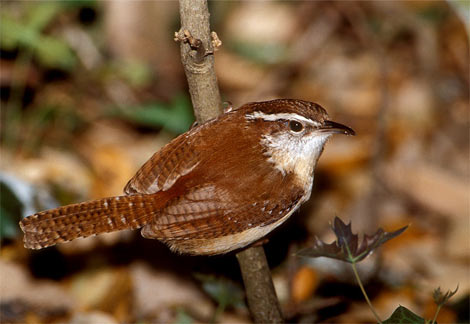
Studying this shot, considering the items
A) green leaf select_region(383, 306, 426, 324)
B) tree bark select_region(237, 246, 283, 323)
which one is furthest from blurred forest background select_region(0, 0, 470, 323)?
green leaf select_region(383, 306, 426, 324)

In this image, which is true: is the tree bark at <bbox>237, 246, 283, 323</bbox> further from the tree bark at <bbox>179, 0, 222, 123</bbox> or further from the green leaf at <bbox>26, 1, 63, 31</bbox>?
the green leaf at <bbox>26, 1, 63, 31</bbox>

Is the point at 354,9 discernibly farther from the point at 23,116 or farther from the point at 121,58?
the point at 23,116

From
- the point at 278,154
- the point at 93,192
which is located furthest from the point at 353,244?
the point at 93,192

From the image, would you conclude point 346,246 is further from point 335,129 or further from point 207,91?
point 207,91

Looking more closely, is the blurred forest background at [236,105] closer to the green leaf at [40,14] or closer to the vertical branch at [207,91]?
the green leaf at [40,14]

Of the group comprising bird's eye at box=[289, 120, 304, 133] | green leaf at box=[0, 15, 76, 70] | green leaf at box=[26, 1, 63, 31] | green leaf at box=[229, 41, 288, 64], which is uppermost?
green leaf at box=[229, 41, 288, 64]

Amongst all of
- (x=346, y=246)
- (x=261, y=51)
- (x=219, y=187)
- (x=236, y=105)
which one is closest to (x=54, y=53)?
(x=236, y=105)

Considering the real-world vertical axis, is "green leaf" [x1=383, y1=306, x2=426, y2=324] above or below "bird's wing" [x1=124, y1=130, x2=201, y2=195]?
below

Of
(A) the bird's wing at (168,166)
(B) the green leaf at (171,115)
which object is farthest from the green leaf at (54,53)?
(A) the bird's wing at (168,166)
